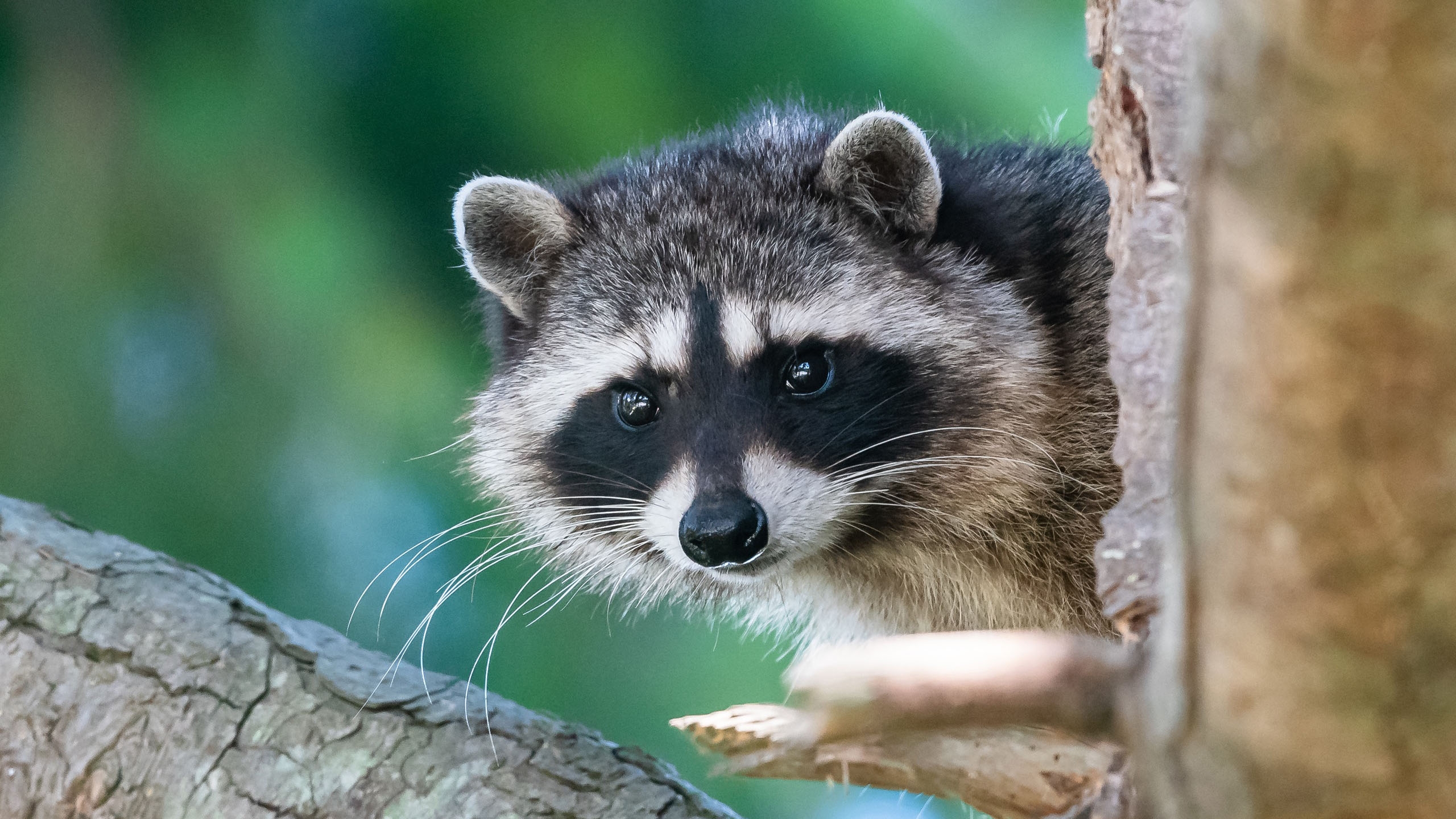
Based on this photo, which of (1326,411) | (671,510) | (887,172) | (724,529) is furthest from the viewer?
(887,172)

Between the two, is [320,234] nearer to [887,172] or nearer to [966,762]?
[887,172]

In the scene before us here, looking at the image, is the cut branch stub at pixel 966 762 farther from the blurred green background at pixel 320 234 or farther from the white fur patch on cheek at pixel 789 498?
the blurred green background at pixel 320 234

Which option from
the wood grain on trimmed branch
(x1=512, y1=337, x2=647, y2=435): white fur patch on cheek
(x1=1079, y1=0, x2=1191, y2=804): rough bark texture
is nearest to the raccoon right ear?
(x1=512, y1=337, x2=647, y2=435): white fur patch on cheek

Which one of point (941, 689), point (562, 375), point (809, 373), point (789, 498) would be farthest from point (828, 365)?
point (941, 689)

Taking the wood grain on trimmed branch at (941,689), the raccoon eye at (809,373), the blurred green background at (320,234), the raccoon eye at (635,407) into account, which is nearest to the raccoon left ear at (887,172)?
the raccoon eye at (809,373)

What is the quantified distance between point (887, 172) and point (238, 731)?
1565 mm

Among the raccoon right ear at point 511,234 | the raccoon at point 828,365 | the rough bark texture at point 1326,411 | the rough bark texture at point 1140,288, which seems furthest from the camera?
the raccoon right ear at point 511,234

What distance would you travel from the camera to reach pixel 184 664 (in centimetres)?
225

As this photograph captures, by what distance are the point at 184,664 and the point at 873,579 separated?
1377mm

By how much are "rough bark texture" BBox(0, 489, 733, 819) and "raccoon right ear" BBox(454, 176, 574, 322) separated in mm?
851

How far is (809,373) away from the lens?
7.92 ft

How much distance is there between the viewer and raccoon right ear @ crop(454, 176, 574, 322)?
2646 millimetres

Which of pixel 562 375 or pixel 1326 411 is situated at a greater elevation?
pixel 562 375

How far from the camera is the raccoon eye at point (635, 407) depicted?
252 centimetres
